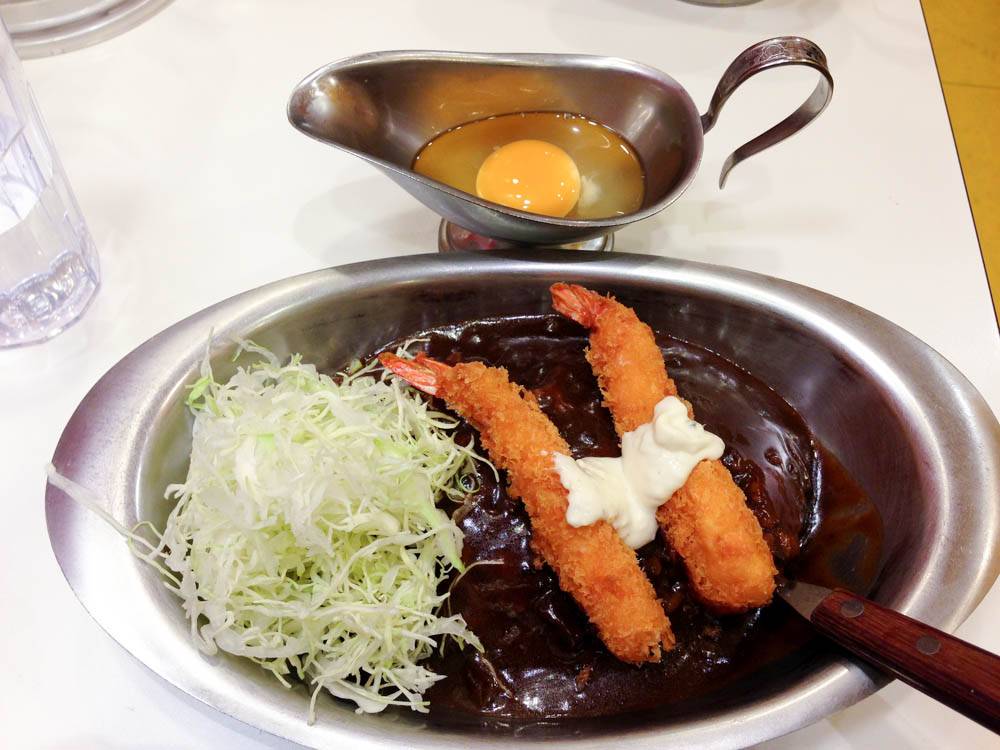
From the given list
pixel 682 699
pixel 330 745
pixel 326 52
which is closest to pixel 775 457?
pixel 682 699

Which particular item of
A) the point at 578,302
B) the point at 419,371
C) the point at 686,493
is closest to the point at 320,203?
the point at 419,371

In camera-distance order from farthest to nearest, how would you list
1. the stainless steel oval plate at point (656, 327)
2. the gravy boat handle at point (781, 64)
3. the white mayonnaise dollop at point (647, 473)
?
1. the gravy boat handle at point (781, 64)
2. the white mayonnaise dollop at point (647, 473)
3. the stainless steel oval plate at point (656, 327)

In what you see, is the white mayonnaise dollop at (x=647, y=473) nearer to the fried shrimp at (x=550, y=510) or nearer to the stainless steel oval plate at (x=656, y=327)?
the fried shrimp at (x=550, y=510)

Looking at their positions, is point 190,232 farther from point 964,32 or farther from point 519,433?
point 964,32

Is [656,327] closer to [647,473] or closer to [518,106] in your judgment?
[647,473]

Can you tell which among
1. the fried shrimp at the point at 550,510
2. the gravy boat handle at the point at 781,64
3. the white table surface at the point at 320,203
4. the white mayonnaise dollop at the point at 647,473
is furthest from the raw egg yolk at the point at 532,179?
the white mayonnaise dollop at the point at 647,473

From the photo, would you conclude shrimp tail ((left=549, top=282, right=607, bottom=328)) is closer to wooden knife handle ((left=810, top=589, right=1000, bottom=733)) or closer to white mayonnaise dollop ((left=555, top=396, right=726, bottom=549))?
white mayonnaise dollop ((left=555, top=396, right=726, bottom=549))
